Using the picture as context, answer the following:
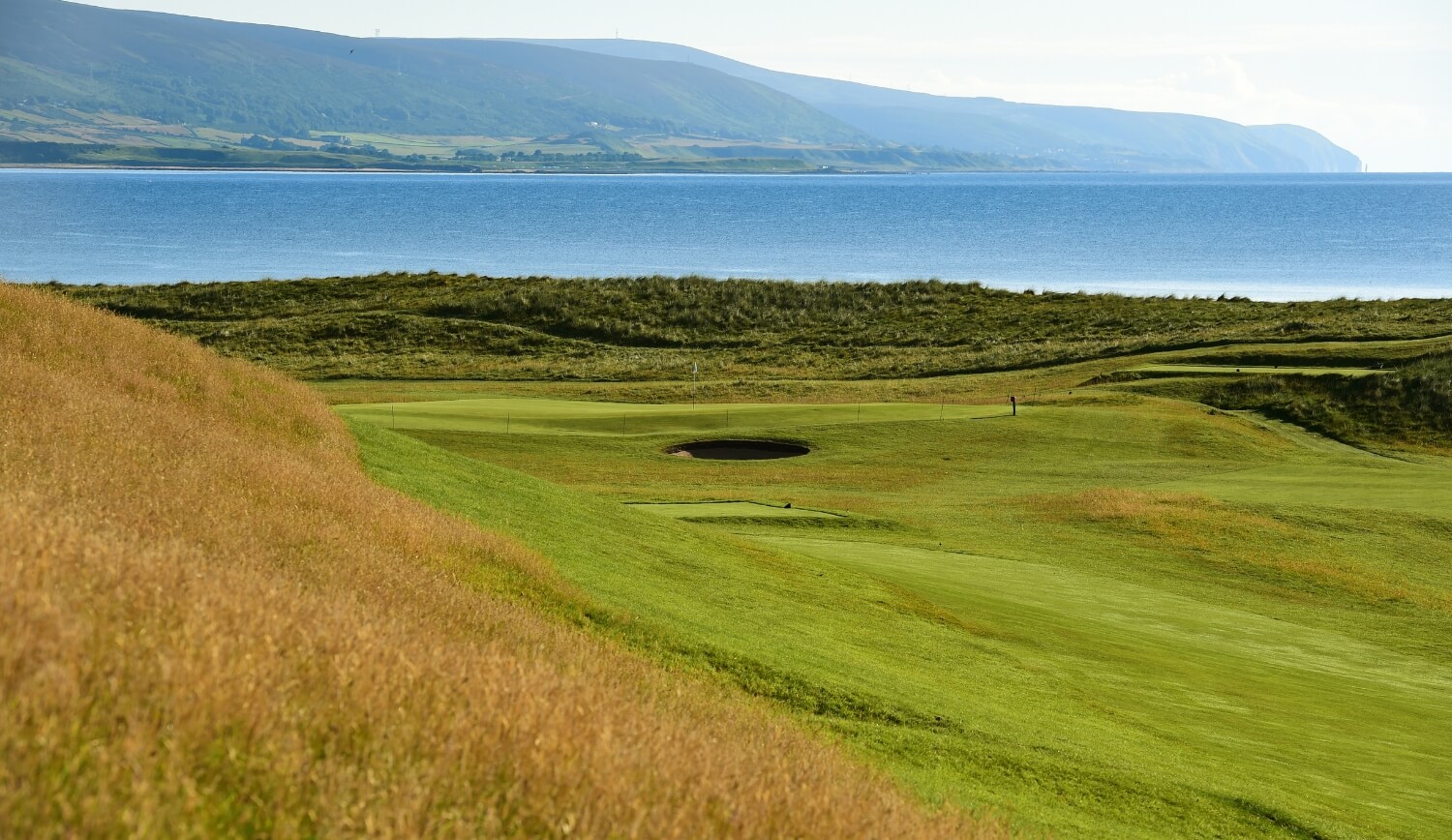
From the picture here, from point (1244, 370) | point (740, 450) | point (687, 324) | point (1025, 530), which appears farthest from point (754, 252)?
point (1025, 530)

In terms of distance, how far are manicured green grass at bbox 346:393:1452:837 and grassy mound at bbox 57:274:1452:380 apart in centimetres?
2227

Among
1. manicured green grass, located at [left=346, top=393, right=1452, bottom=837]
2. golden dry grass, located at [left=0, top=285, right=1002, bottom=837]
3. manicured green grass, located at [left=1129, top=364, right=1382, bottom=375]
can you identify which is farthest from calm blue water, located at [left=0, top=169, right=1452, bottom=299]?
golden dry grass, located at [left=0, top=285, right=1002, bottom=837]

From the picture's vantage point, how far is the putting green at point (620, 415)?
39312 mm

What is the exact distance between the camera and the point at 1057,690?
15.0 metres

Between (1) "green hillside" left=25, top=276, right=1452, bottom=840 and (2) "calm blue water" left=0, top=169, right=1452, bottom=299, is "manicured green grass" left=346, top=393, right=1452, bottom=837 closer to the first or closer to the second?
(1) "green hillside" left=25, top=276, right=1452, bottom=840

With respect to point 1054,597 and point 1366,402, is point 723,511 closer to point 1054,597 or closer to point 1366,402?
point 1054,597

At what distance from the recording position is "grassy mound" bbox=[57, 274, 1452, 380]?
62.1 meters

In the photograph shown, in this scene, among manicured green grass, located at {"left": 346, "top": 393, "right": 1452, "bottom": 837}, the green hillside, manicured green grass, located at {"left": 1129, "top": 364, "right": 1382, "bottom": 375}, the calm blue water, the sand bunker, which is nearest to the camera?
manicured green grass, located at {"left": 346, "top": 393, "right": 1452, "bottom": 837}

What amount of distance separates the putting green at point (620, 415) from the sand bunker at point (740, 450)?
40.5 inches

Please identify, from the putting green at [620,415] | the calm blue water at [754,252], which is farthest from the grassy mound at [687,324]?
the calm blue water at [754,252]

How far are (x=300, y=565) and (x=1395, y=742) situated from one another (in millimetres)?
12562

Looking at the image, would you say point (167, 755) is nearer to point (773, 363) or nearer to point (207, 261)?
point (773, 363)

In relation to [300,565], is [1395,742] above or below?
below

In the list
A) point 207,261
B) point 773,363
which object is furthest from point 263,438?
point 207,261
